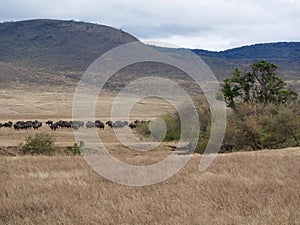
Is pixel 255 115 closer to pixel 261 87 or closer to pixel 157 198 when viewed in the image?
pixel 261 87

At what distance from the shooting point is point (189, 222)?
7.98 metres

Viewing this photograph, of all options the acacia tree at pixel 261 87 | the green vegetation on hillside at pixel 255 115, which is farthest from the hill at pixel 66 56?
the green vegetation on hillside at pixel 255 115

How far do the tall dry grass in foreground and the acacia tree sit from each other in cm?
3078

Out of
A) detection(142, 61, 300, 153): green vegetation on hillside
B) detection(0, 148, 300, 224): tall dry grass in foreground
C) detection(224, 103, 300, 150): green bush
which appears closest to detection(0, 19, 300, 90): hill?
detection(142, 61, 300, 153): green vegetation on hillside

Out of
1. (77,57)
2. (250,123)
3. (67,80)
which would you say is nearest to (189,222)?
(250,123)

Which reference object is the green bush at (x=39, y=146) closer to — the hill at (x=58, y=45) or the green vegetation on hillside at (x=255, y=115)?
the green vegetation on hillside at (x=255, y=115)

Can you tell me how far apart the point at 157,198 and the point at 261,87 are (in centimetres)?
3779

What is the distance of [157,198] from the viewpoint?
10.2m

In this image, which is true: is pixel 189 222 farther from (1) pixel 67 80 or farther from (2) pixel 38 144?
(1) pixel 67 80

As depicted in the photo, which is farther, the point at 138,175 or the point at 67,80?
the point at 67,80

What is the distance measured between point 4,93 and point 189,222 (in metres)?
99.5

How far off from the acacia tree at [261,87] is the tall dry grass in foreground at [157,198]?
30777mm

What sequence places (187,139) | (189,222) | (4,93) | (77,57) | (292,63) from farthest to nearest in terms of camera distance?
1. (292,63)
2. (77,57)
3. (4,93)
4. (187,139)
5. (189,222)

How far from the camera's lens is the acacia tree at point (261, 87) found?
4478 centimetres
